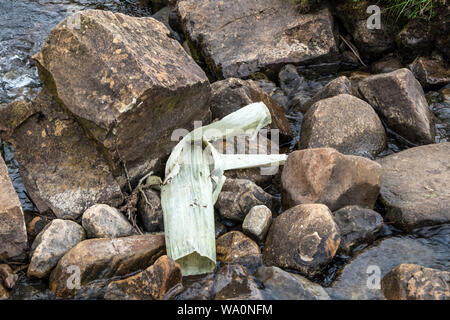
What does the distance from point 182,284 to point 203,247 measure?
0.33 meters

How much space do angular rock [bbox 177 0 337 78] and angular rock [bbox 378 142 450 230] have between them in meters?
2.14

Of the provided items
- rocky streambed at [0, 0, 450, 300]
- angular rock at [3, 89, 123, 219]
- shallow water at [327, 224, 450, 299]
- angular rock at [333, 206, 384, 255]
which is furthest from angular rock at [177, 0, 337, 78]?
shallow water at [327, 224, 450, 299]

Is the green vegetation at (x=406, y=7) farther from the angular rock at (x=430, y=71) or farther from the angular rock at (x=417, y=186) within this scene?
the angular rock at (x=417, y=186)

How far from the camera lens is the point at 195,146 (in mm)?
4219

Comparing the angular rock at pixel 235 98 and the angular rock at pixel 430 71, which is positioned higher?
the angular rock at pixel 235 98

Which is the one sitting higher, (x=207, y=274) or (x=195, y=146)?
(x=195, y=146)

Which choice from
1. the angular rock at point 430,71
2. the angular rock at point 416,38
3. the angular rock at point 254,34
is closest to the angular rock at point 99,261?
the angular rock at point 254,34

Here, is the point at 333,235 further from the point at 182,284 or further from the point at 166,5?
the point at 166,5

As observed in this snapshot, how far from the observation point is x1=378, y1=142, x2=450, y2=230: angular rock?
394 centimetres

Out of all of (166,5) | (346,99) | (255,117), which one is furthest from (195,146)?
(166,5)

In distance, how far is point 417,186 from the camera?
13.6 feet

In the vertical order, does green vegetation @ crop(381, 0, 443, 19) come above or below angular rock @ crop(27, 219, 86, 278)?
above

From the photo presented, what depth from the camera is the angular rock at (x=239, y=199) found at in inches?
157

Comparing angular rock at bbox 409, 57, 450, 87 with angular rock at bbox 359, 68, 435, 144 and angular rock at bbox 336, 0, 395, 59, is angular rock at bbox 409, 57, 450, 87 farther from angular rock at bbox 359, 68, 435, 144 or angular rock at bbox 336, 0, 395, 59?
angular rock at bbox 359, 68, 435, 144
